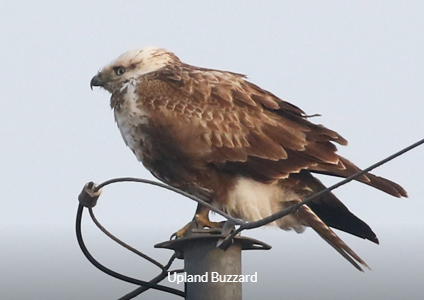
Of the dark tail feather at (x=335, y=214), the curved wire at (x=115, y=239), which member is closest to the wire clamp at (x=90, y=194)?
the curved wire at (x=115, y=239)

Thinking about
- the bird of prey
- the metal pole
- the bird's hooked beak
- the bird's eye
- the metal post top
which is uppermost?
the bird's eye

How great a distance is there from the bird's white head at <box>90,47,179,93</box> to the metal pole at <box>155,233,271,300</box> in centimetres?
233

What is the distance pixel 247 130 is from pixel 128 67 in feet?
4.34

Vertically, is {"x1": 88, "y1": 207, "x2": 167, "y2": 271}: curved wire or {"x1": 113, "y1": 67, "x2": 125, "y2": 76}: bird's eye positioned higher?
{"x1": 113, "y1": 67, "x2": 125, "y2": 76}: bird's eye

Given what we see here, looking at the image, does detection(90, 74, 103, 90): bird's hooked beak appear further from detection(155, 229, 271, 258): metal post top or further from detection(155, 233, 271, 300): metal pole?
detection(155, 233, 271, 300): metal pole

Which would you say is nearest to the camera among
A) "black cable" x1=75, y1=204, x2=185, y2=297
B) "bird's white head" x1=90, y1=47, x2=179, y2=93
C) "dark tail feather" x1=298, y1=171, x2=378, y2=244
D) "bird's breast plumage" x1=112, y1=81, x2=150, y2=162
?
"black cable" x1=75, y1=204, x2=185, y2=297

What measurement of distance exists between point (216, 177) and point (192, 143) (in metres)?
0.29

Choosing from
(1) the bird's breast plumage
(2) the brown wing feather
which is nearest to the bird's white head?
(2) the brown wing feather

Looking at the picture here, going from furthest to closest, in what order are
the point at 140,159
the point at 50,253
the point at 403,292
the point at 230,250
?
the point at 50,253 → the point at 403,292 → the point at 140,159 → the point at 230,250

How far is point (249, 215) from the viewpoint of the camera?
6789 millimetres

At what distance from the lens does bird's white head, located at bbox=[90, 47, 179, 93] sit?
7.70m

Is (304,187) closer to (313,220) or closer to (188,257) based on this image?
(313,220)

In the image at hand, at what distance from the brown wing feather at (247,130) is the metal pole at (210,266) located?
45.7 inches

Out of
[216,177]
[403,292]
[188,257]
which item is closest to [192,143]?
[216,177]
